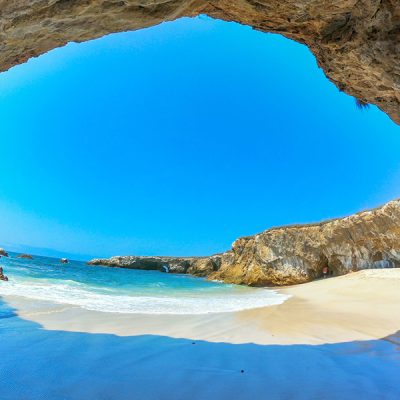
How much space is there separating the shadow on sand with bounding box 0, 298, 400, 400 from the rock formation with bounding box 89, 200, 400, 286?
22681 millimetres

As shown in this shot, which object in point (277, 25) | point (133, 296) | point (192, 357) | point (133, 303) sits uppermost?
point (277, 25)

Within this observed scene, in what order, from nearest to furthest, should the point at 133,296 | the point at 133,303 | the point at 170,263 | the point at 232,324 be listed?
the point at 232,324
the point at 133,303
the point at 133,296
the point at 170,263

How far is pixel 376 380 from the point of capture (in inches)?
169

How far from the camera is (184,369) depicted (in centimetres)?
473

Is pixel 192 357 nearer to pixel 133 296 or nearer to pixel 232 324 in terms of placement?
pixel 232 324

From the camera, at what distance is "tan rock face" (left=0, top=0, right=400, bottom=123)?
13.8 feet

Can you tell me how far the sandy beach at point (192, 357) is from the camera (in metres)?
3.97

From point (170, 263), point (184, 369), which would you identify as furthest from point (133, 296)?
point (170, 263)

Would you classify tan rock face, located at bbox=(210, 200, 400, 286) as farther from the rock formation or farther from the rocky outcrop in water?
the rocky outcrop in water

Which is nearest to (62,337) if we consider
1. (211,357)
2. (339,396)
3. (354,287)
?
(211,357)

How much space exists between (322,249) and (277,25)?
2694 cm

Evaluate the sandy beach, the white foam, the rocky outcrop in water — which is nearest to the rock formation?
the white foam

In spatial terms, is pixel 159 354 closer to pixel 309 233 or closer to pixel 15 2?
pixel 15 2

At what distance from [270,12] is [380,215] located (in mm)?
25026
